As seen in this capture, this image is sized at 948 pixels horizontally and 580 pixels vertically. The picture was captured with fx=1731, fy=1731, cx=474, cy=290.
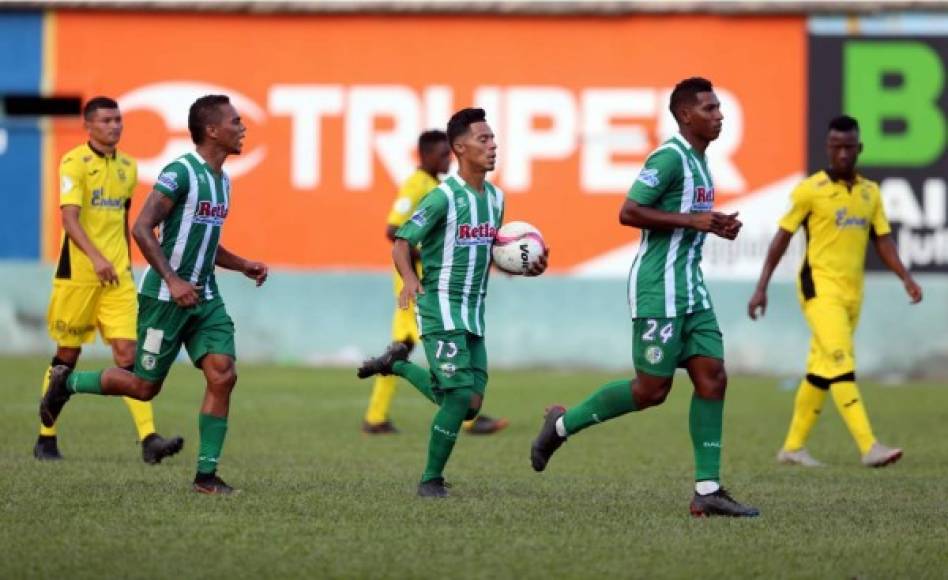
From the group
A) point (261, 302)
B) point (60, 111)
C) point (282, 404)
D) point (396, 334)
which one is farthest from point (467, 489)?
point (60, 111)

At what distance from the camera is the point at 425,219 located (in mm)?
9789

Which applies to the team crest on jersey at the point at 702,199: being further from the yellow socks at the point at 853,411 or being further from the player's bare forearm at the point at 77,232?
the player's bare forearm at the point at 77,232

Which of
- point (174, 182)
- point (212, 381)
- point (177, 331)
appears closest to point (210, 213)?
point (174, 182)

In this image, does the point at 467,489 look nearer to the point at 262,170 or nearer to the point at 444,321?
the point at 444,321

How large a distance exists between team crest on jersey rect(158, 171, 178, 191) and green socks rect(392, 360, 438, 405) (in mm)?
1793

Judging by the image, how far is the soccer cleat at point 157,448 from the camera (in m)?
11.0

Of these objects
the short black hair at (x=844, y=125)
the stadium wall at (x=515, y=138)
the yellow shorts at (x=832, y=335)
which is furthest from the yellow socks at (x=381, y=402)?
the stadium wall at (x=515, y=138)

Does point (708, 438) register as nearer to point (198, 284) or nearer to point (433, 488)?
point (433, 488)

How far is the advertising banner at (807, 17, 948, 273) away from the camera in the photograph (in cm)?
2294

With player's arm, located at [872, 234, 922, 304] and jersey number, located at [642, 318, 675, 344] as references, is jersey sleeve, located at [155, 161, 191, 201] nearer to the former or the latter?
jersey number, located at [642, 318, 675, 344]

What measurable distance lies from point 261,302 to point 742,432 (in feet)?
32.9

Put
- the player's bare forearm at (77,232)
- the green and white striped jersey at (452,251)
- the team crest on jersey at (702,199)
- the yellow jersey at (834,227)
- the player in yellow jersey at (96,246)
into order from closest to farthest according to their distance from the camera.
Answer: the team crest on jersey at (702,199)
the green and white striped jersey at (452,251)
the player's bare forearm at (77,232)
the player in yellow jersey at (96,246)
the yellow jersey at (834,227)

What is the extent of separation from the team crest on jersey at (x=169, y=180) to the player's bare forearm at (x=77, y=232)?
171 centimetres

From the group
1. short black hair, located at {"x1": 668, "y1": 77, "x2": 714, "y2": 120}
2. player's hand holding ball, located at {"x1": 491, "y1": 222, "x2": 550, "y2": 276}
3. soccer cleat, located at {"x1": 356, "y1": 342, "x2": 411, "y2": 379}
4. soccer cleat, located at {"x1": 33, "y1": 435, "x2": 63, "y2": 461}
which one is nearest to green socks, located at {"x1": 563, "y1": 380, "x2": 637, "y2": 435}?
player's hand holding ball, located at {"x1": 491, "y1": 222, "x2": 550, "y2": 276}
